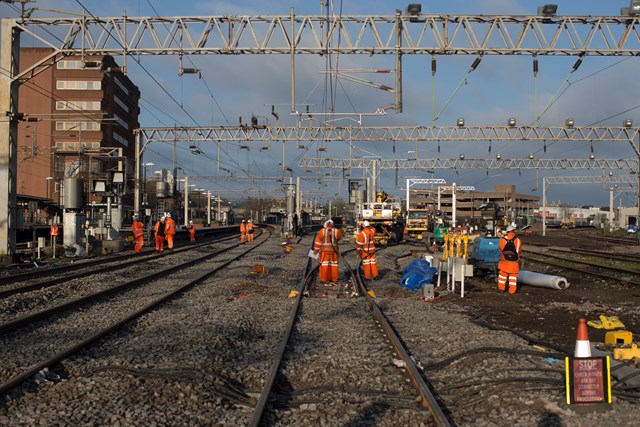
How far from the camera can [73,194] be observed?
96.0 feet

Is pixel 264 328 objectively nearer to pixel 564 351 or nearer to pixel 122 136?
pixel 564 351

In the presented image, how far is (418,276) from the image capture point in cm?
1614

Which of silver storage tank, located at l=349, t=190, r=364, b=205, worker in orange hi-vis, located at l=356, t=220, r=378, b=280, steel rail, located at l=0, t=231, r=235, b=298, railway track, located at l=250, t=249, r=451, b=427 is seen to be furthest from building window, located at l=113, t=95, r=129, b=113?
railway track, located at l=250, t=249, r=451, b=427

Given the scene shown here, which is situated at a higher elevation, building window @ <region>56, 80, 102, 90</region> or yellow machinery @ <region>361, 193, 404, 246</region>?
building window @ <region>56, 80, 102, 90</region>

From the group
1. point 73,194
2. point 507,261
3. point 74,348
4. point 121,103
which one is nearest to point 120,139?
point 121,103

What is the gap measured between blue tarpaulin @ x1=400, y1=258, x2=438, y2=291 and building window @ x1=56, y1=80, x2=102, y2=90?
75651 millimetres

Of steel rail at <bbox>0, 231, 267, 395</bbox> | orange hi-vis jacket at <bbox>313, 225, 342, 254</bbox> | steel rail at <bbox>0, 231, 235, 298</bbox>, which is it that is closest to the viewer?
steel rail at <bbox>0, 231, 267, 395</bbox>

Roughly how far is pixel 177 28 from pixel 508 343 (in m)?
15.6

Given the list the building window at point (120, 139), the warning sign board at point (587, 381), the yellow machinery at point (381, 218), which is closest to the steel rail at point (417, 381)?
the warning sign board at point (587, 381)

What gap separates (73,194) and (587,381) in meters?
27.4

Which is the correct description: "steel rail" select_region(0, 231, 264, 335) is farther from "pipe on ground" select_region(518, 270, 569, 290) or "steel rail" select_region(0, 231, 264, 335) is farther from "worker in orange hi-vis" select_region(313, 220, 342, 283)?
"pipe on ground" select_region(518, 270, 569, 290)

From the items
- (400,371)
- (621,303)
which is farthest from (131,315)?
(621,303)

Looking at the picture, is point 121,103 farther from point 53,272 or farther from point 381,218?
point 53,272

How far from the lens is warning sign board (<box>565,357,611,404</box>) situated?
5.72 metres
